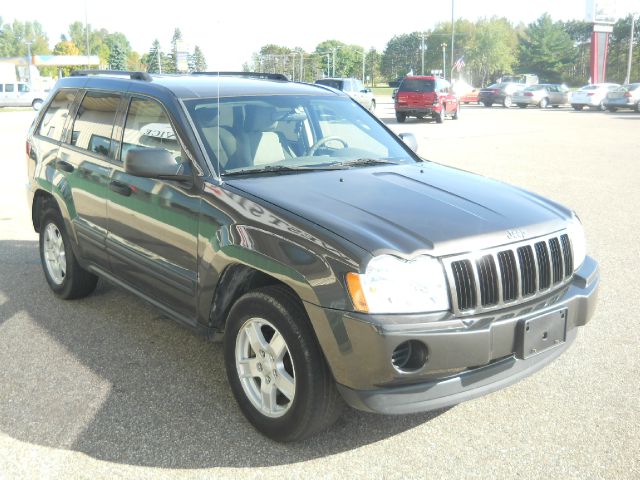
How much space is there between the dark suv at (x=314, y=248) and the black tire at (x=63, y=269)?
36cm

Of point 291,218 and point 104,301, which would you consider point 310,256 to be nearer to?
point 291,218

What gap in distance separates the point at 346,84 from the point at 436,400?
2849cm

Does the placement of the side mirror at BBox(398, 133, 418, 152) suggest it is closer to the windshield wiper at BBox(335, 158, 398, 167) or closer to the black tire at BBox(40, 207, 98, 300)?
the windshield wiper at BBox(335, 158, 398, 167)

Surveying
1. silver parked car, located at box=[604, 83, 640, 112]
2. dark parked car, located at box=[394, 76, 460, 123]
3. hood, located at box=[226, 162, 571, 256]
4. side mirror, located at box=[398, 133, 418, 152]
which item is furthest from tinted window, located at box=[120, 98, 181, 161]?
silver parked car, located at box=[604, 83, 640, 112]

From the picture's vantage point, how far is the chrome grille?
2.95 meters

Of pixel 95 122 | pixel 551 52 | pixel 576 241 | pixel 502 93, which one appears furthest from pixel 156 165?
pixel 551 52

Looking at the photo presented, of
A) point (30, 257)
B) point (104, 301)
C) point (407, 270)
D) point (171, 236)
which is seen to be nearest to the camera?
point (407, 270)

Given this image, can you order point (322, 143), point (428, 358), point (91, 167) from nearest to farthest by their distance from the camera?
point (428, 358) < point (322, 143) < point (91, 167)

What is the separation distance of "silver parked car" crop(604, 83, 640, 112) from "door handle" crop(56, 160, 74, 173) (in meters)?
33.8

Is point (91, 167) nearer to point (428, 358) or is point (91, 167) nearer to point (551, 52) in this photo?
point (428, 358)

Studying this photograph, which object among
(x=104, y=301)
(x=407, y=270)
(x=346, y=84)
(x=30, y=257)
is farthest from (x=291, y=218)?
(x=346, y=84)

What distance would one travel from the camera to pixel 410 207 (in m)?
3.37

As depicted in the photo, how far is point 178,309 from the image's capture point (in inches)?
154

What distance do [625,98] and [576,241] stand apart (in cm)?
3393
